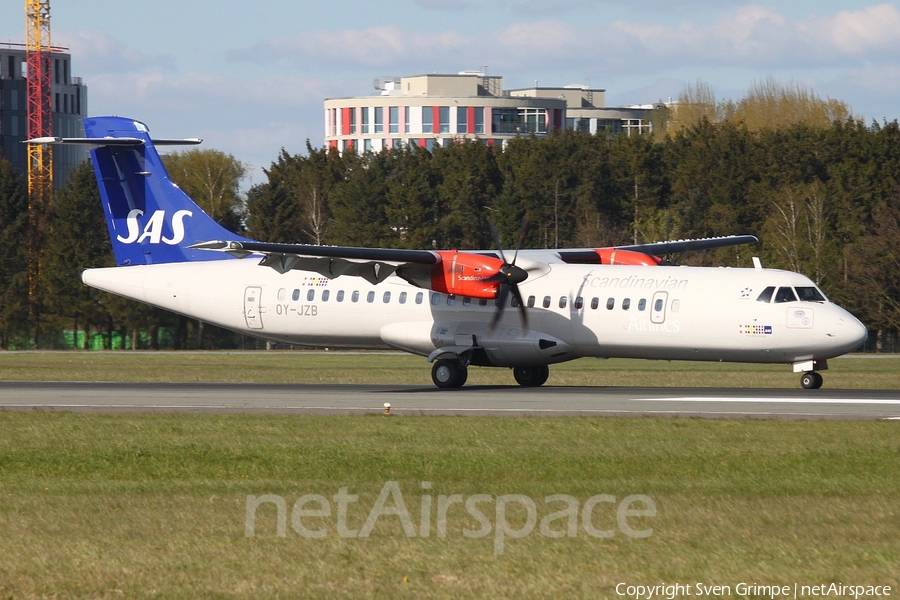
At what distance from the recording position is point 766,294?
1032 inches

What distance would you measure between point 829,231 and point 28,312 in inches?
1870

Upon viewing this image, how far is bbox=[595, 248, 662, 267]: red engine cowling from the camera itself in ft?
103

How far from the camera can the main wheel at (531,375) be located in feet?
98.9

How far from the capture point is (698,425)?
1966 cm

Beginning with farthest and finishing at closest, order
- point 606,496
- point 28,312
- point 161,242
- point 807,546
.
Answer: point 28,312 → point 161,242 → point 606,496 → point 807,546

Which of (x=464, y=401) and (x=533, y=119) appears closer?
(x=464, y=401)

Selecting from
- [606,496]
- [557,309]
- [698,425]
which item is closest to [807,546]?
[606,496]

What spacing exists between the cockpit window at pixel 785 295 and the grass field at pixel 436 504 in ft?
21.5

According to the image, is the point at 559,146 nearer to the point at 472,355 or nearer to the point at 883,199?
the point at 883,199

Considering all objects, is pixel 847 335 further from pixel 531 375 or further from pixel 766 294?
pixel 531 375

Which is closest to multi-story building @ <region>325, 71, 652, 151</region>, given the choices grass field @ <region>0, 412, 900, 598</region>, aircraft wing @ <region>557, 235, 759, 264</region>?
aircraft wing @ <region>557, 235, 759, 264</region>
